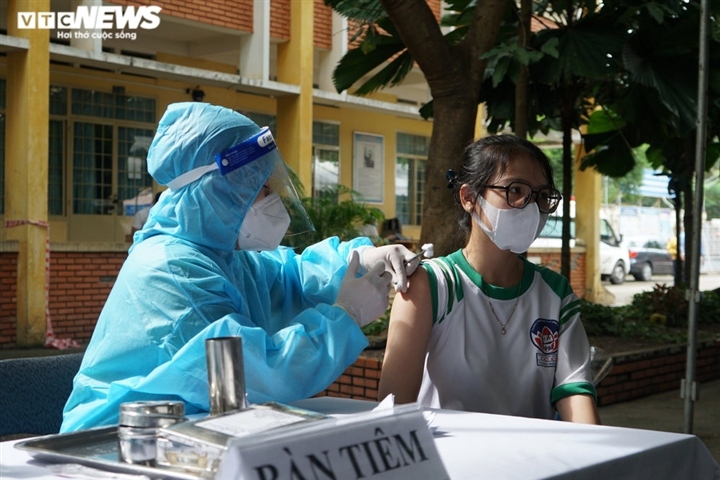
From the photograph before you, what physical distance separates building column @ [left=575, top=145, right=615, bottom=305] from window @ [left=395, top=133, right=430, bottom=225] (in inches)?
127

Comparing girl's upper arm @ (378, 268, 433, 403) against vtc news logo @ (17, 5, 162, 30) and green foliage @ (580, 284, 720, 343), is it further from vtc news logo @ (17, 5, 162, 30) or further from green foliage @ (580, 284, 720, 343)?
vtc news logo @ (17, 5, 162, 30)

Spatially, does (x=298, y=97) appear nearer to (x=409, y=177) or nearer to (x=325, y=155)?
(x=325, y=155)

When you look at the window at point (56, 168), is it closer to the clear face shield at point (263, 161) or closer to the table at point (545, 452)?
the clear face shield at point (263, 161)

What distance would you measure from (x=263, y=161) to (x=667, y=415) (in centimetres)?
532

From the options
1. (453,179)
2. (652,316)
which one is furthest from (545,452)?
(652,316)

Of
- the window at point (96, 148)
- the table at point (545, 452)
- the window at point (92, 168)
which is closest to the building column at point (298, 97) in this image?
the window at point (96, 148)

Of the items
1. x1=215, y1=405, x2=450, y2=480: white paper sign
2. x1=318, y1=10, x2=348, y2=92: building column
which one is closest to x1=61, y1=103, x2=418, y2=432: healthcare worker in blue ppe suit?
x1=215, y1=405, x2=450, y2=480: white paper sign

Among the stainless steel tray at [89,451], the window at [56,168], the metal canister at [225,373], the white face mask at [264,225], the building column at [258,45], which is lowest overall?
the stainless steel tray at [89,451]

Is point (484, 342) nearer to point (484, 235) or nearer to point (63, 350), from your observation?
point (484, 235)

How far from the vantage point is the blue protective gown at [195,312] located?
210cm

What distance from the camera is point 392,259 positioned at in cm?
284

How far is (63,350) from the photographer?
10.8 m

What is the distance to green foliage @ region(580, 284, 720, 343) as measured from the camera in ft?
28.8

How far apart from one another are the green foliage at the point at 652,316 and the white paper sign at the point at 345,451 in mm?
7301
